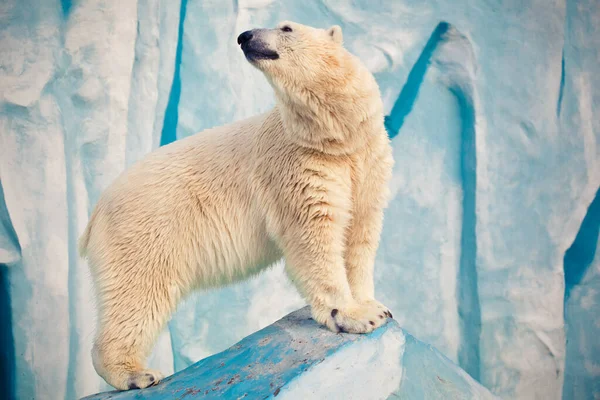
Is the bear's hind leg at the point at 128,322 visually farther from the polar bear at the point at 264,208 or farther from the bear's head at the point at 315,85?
the bear's head at the point at 315,85

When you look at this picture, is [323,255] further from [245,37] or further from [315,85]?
[245,37]

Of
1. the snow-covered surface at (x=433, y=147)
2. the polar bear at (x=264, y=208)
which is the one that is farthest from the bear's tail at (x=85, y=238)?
the snow-covered surface at (x=433, y=147)

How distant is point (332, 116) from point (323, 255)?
51cm

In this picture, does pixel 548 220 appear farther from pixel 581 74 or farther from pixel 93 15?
pixel 93 15

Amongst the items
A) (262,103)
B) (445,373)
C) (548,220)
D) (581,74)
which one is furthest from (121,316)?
(581,74)

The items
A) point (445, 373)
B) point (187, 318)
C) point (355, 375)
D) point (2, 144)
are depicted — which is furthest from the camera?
point (187, 318)

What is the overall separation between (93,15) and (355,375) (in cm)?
314

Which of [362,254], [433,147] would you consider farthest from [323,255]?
[433,147]

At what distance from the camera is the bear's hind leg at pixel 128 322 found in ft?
7.32

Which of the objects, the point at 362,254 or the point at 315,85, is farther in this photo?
the point at 362,254

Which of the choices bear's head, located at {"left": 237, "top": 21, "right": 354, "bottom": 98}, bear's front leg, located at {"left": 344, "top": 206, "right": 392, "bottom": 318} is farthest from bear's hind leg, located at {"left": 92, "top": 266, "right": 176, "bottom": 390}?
bear's head, located at {"left": 237, "top": 21, "right": 354, "bottom": 98}

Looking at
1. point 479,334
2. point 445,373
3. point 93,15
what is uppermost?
point 93,15

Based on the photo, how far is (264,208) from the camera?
2219 mm

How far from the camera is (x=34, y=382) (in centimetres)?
379
